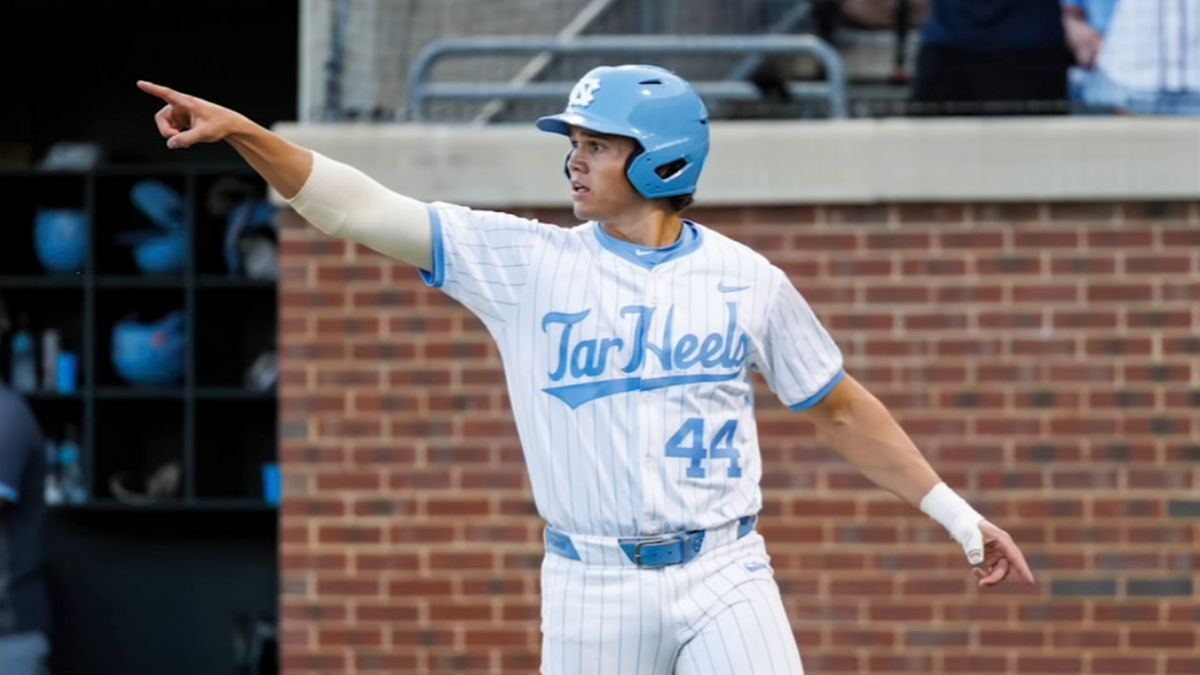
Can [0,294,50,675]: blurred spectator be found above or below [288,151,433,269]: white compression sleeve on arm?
below

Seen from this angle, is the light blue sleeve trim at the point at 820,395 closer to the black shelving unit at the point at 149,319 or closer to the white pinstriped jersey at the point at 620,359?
the white pinstriped jersey at the point at 620,359

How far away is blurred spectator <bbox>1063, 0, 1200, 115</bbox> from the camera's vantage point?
22.5 feet

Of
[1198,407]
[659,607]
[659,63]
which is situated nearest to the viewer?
[659,607]

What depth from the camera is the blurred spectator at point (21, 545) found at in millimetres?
7586

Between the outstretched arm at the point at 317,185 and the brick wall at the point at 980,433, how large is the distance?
2.51 m

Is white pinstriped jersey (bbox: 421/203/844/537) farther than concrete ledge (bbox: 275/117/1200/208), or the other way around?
concrete ledge (bbox: 275/117/1200/208)

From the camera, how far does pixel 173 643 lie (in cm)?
891

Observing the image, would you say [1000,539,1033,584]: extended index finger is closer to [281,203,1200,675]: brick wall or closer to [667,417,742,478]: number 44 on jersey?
[667,417,742,478]: number 44 on jersey

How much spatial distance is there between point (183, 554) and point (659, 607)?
16.6 ft

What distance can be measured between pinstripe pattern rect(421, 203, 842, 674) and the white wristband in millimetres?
424

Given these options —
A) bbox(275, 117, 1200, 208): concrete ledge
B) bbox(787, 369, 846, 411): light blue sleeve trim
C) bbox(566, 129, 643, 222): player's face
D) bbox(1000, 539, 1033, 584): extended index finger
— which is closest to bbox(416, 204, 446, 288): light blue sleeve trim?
bbox(566, 129, 643, 222): player's face

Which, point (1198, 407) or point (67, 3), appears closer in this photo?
point (1198, 407)

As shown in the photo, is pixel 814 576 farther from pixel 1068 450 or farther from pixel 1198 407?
pixel 1198 407

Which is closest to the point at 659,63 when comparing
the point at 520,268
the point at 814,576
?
the point at 814,576
